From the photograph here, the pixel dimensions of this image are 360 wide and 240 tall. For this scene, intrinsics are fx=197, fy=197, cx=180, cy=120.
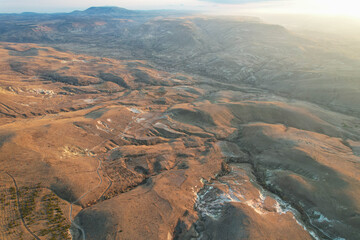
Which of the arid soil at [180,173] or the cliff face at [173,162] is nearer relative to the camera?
the arid soil at [180,173]

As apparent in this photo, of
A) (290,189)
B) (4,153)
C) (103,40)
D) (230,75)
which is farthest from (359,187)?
(103,40)

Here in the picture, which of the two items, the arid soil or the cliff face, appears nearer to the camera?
the arid soil

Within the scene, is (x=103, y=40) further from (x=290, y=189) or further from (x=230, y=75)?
(x=290, y=189)

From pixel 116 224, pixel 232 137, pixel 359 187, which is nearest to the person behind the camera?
pixel 116 224

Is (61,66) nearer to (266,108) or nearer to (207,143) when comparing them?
(207,143)

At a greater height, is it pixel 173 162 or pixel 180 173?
pixel 180 173

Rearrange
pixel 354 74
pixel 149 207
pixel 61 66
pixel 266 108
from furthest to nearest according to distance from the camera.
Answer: pixel 61 66
pixel 354 74
pixel 266 108
pixel 149 207

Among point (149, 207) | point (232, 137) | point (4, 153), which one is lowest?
point (232, 137)

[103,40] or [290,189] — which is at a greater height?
[103,40]

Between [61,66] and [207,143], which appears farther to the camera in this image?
[61,66]

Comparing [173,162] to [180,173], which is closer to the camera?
[180,173]
